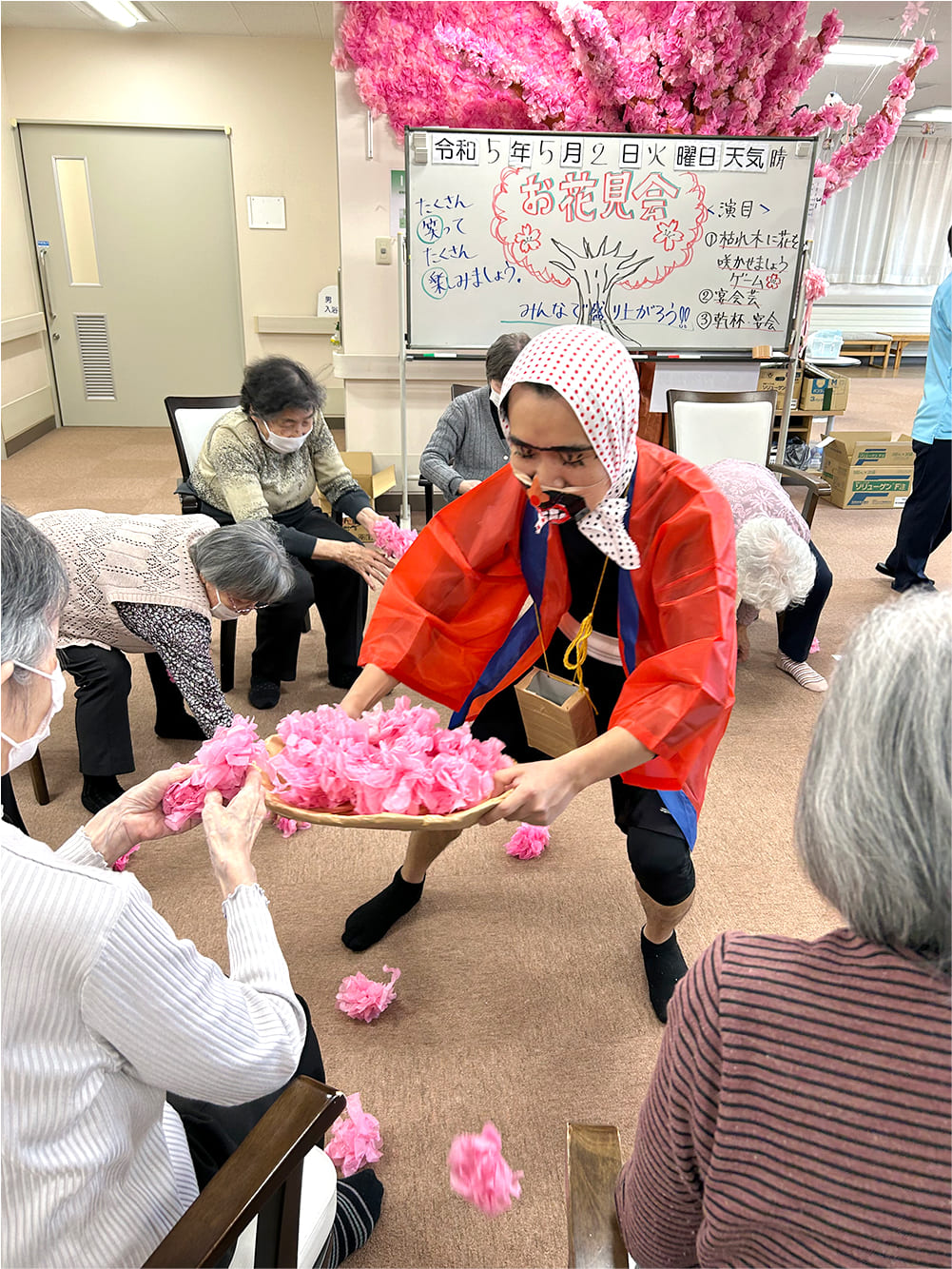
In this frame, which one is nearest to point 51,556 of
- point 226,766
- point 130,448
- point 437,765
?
point 226,766

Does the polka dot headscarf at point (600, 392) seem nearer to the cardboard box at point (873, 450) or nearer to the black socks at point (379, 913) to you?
the black socks at point (379, 913)

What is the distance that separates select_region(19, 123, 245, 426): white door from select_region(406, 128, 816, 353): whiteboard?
11.1ft

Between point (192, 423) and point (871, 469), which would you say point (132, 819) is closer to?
point (192, 423)

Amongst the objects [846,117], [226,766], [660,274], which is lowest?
[226,766]

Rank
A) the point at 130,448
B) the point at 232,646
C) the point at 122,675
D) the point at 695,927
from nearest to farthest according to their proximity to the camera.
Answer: the point at 695,927 → the point at 122,675 → the point at 232,646 → the point at 130,448

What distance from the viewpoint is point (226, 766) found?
4.97 feet

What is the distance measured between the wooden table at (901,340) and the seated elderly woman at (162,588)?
39.9 ft

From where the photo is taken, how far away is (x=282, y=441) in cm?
327

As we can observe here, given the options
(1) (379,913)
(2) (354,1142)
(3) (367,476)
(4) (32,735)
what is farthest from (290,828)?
(3) (367,476)

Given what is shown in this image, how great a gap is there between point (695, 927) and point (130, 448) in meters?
6.46

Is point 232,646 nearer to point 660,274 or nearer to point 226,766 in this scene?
point 226,766

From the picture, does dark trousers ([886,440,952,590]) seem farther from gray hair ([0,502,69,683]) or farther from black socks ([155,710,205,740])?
gray hair ([0,502,69,683])

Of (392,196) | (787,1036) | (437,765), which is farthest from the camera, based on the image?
(392,196)

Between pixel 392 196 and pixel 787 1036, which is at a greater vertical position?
pixel 392 196
